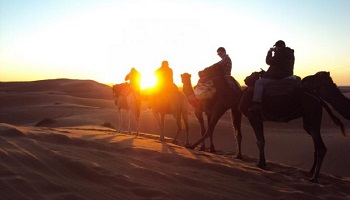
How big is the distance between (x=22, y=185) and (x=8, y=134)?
431 cm

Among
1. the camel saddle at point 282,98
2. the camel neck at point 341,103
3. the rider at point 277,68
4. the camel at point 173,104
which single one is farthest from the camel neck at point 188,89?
the camel neck at point 341,103

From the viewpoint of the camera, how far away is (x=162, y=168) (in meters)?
6.53

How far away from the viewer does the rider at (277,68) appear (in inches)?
356

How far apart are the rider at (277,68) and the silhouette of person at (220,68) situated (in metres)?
2.23

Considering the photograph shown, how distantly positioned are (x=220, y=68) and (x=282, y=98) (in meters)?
2.95

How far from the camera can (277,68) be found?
9.10 meters

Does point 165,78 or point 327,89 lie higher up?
point 165,78

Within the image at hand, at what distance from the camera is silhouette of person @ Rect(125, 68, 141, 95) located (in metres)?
15.6

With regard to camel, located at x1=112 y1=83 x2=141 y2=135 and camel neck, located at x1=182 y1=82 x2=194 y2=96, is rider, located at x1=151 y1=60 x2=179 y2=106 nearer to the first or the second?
camel neck, located at x1=182 y1=82 x2=194 y2=96

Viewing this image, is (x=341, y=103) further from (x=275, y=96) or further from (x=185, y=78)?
(x=185, y=78)

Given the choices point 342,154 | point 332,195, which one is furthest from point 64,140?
point 342,154

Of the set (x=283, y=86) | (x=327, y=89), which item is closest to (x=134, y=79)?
(x=283, y=86)

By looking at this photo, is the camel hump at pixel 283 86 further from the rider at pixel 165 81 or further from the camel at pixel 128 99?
the camel at pixel 128 99

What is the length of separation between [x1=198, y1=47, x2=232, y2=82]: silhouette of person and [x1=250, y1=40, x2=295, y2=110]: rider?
2230mm
